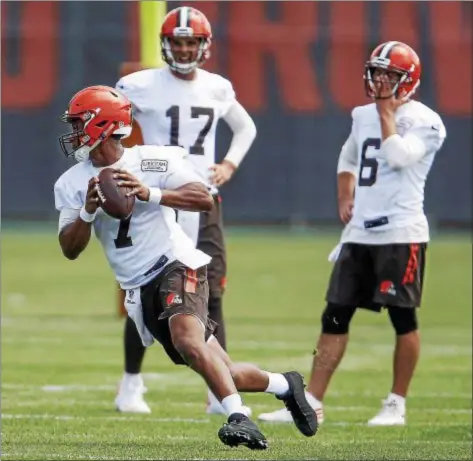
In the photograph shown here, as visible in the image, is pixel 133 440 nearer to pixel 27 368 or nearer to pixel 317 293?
pixel 27 368

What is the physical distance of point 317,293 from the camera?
13.8 m

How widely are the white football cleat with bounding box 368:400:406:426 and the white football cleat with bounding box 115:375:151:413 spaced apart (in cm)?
119

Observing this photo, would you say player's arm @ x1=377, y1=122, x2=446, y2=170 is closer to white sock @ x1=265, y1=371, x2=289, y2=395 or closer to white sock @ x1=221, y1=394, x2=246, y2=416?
white sock @ x1=265, y1=371, x2=289, y2=395

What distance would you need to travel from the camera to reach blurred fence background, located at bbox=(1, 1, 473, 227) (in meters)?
19.4

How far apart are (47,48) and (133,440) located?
13920 millimetres

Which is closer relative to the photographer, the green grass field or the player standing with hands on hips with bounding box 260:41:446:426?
the green grass field

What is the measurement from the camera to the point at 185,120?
25.1 ft

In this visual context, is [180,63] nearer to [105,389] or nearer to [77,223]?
[77,223]

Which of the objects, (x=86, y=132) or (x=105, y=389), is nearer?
(x=86, y=132)

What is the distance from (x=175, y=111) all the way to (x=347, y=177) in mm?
974

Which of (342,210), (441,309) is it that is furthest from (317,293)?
(342,210)

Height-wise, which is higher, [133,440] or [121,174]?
[121,174]

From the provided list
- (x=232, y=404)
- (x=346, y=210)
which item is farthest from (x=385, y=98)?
(x=232, y=404)

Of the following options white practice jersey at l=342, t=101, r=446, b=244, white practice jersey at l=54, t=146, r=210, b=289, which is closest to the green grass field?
white practice jersey at l=54, t=146, r=210, b=289
